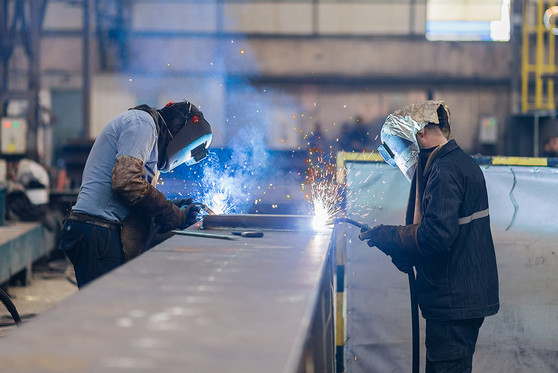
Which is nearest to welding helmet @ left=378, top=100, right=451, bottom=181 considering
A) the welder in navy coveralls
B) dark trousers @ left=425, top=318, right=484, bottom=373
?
the welder in navy coveralls

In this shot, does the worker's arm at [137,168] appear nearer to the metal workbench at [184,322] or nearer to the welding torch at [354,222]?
the metal workbench at [184,322]

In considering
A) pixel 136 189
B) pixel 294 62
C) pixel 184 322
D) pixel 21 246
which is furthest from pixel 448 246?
pixel 294 62

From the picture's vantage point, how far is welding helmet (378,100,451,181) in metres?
2.95

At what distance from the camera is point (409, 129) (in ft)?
9.89

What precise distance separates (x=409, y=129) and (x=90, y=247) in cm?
152

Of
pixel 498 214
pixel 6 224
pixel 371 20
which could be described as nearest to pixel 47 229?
pixel 6 224

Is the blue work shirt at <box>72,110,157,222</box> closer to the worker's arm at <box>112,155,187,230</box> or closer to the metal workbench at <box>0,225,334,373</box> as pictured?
the worker's arm at <box>112,155,187,230</box>

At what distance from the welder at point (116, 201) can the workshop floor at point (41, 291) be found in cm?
230

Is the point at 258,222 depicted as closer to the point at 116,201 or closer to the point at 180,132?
the point at 180,132

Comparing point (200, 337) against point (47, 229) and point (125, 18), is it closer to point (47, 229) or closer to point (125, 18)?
point (47, 229)

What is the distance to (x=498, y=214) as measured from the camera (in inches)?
148

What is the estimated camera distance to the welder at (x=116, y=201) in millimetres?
3070

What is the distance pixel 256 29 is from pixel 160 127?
11419mm

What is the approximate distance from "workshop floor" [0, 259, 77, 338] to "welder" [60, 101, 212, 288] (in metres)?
2.30
